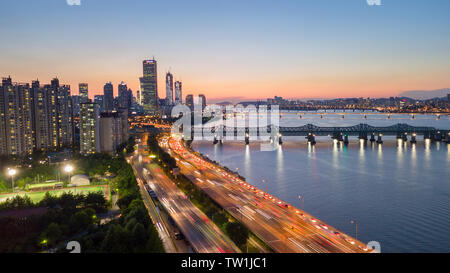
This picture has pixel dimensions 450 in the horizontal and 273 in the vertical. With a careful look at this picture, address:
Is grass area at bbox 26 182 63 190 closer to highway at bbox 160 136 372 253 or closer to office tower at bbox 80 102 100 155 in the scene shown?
highway at bbox 160 136 372 253

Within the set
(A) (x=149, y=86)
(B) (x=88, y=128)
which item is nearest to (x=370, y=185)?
(B) (x=88, y=128)

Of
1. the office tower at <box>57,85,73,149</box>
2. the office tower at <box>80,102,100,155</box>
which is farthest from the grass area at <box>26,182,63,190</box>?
the office tower at <box>57,85,73,149</box>

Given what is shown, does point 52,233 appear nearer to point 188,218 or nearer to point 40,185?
point 188,218

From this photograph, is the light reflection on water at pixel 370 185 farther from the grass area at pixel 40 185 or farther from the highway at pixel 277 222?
the grass area at pixel 40 185

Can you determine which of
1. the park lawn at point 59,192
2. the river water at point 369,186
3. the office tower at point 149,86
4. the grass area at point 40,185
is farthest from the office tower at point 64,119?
the office tower at point 149,86
